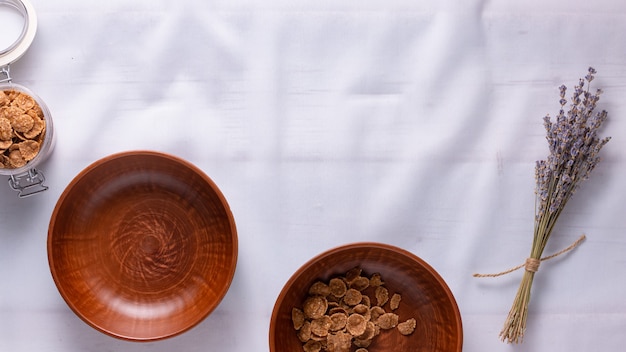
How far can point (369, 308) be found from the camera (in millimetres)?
1204

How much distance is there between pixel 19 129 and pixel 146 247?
0.31 m

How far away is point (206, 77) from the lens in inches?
48.4

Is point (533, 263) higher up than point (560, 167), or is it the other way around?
point (560, 167)

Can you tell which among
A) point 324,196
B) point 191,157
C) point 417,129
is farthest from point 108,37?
point 417,129

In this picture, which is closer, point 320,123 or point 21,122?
point 21,122

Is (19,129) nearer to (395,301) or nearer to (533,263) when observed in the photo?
(395,301)

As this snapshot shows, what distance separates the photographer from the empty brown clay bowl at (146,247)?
1193mm

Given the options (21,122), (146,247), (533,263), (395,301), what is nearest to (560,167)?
(533,263)

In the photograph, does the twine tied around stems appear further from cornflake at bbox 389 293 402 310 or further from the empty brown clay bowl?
the empty brown clay bowl

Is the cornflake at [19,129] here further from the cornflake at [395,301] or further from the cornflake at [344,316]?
the cornflake at [395,301]

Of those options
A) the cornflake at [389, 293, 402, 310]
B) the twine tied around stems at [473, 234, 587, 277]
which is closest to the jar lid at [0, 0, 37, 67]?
the cornflake at [389, 293, 402, 310]

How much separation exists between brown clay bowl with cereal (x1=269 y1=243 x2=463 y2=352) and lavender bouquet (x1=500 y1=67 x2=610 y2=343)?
155 millimetres

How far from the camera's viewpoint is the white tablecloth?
123 centimetres

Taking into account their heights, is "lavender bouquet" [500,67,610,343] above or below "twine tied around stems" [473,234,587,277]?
above
